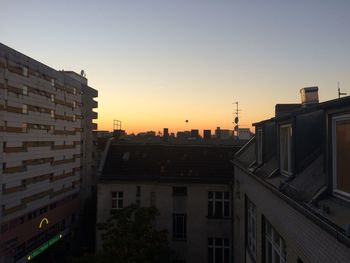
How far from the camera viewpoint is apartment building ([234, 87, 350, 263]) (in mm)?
5039

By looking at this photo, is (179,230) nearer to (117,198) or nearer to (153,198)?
(153,198)

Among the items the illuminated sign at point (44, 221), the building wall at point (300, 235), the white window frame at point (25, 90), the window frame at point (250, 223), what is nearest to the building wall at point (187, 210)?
the illuminated sign at point (44, 221)

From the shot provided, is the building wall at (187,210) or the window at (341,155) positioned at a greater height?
the window at (341,155)

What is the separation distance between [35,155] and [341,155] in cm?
2603

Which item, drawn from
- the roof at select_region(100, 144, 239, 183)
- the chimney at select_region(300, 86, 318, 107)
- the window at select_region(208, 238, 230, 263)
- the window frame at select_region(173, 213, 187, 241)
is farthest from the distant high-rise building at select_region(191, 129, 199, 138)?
the chimney at select_region(300, 86, 318, 107)

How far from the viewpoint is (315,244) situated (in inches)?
218

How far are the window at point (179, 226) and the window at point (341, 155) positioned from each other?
21.0 metres

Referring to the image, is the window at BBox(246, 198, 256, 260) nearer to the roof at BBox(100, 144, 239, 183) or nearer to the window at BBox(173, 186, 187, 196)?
the roof at BBox(100, 144, 239, 183)

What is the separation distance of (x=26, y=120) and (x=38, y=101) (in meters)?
2.62

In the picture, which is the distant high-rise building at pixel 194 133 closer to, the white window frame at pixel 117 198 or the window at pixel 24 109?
the white window frame at pixel 117 198

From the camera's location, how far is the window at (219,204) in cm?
2508

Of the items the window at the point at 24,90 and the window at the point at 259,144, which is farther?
the window at the point at 24,90

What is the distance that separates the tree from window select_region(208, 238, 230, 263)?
524cm

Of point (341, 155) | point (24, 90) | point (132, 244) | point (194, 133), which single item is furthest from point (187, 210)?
point (341, 155)
